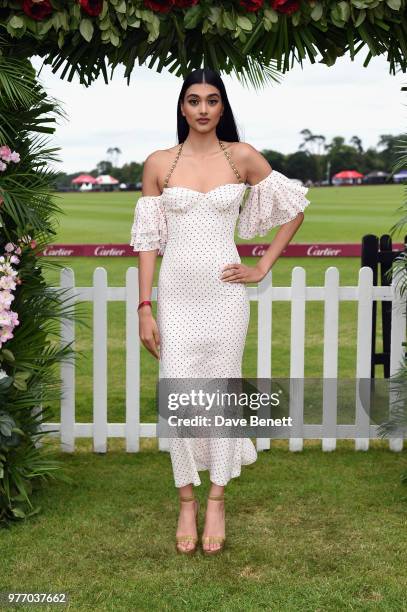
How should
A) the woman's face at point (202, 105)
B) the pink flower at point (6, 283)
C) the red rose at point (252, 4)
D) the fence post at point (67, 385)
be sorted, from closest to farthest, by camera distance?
1. the woman's face at point (202, 105)
2. the red rose at point (252, 4)
3. the pink flower at point (6, 283)
4. the fence post at point (67, 385)

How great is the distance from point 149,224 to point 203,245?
Answer: 270 millimetres

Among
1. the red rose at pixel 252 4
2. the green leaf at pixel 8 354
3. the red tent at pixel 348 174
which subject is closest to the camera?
the red rose at pixel 252 4

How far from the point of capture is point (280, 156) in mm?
84312

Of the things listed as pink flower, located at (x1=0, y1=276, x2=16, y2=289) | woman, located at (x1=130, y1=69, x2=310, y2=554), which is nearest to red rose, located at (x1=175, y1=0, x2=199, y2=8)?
woman, located at (x1=130, y1=69, x2=310, y2=554)

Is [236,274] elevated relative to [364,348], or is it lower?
elevated

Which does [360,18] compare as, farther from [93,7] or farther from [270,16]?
[93,7]

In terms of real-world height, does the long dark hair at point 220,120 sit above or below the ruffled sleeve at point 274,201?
above

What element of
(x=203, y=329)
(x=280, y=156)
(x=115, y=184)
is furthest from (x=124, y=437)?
(x=115, y=184)

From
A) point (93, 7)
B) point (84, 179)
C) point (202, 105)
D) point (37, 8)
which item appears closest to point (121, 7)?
point (93, 7)

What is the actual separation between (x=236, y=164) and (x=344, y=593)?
186 centimetres

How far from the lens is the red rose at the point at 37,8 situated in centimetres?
367

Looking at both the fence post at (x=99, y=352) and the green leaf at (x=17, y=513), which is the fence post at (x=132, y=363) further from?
the green leaf at (x=17, y=513)

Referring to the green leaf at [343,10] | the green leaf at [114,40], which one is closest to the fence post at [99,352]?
the green leaf at [114,40]

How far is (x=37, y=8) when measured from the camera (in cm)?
370
